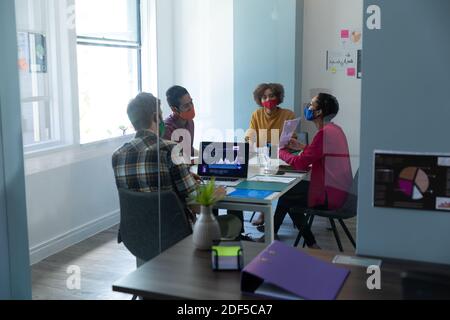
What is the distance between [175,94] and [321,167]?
113 cm

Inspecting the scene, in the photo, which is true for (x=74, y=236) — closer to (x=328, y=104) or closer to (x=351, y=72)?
(x=328, y=104)

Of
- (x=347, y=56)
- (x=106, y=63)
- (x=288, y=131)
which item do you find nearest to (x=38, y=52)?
(x=106, y=63)

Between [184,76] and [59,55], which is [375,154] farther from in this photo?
[59,55]

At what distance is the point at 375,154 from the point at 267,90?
1537 mm

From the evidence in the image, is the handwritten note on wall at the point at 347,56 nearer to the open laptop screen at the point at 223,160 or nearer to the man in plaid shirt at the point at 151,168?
the open laptop screen at the point at 223,160

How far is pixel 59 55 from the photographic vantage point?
367cm

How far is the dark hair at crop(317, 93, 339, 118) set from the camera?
2.99 metres

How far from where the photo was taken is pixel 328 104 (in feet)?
9.88

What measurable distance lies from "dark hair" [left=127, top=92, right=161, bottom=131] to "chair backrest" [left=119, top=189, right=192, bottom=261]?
436 mm

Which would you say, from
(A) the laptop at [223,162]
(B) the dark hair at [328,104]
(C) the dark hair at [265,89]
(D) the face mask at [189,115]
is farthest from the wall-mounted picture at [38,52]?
(B) the dark hair at [328,104]

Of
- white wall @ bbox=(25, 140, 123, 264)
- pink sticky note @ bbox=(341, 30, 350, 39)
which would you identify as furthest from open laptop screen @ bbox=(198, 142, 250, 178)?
pink sticky note @ bbox=(341, 30, 350, 39)

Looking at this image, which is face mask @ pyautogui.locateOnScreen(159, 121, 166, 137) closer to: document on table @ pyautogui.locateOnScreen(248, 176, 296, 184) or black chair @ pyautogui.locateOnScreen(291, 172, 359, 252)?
document on table @ pyautogui.locateOnScreen(248, 176, 296, 184)

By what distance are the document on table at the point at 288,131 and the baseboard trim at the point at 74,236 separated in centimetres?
120
